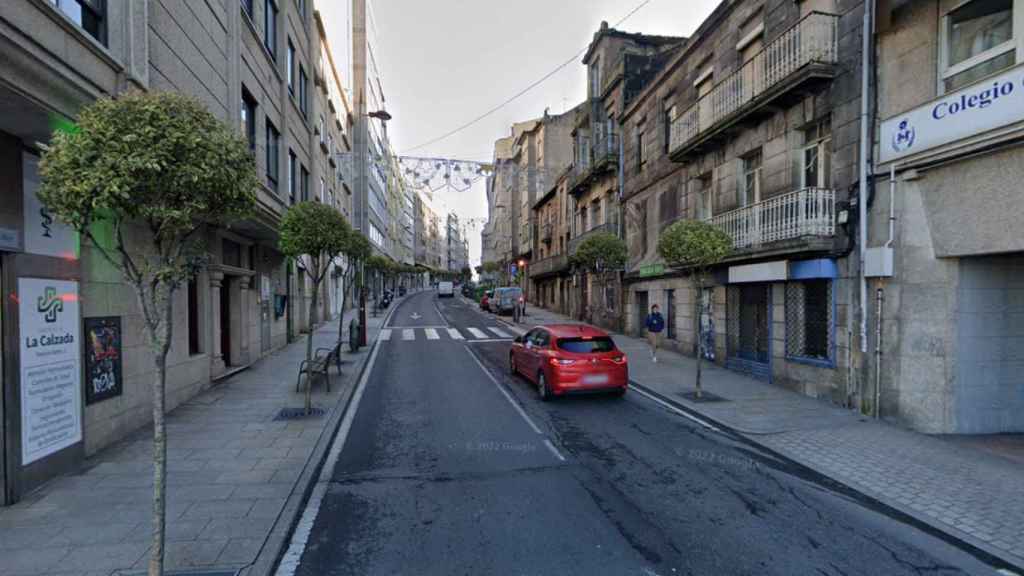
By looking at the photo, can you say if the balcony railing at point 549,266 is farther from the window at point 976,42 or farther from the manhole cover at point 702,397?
the window at point 976,42

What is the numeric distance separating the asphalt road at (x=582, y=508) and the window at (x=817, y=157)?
18.9 ft

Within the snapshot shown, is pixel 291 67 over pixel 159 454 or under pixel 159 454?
over

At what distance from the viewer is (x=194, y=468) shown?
5750mm

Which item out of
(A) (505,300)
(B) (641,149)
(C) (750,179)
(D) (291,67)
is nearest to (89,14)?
(D) (291,67)

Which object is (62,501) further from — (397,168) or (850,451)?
(397,168)

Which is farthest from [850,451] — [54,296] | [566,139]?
[566,139]

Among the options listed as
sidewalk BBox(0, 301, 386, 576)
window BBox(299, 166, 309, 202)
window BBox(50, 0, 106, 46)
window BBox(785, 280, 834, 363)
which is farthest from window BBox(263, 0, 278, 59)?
window BBox(785, 280, 834, 363)

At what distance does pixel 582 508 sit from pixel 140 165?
465 cm

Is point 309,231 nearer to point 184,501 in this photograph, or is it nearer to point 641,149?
point 184,501

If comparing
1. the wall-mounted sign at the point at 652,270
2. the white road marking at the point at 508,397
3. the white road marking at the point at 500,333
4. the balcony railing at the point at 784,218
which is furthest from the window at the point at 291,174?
the balcony railing at the point at 784,218

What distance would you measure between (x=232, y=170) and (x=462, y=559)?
351 cm

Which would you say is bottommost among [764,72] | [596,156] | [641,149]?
[764,72]

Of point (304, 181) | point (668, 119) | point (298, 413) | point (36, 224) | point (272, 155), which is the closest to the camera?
point (36, 224)

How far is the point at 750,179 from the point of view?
12.3 m
